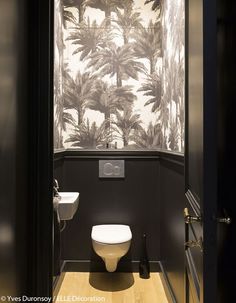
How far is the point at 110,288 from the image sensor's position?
8.25 feet

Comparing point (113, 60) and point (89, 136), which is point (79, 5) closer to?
point (113, 60)

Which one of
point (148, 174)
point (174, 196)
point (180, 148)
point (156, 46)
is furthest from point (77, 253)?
point (156, 46)

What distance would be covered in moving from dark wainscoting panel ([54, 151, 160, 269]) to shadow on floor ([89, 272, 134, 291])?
174 mm

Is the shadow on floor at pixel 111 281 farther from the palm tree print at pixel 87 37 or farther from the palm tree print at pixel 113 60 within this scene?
the palm tree print at pixel 87 37

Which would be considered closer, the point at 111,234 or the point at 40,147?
the point at 40,147

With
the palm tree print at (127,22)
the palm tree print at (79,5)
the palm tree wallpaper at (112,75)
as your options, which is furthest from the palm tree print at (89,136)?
the palm tree print at (79,5)

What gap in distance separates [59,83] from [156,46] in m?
1.09

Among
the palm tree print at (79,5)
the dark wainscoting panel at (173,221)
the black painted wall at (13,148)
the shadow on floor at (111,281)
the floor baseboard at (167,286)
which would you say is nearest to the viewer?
the black painted wall at (13,148)

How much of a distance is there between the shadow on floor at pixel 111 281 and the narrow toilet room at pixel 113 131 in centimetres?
2

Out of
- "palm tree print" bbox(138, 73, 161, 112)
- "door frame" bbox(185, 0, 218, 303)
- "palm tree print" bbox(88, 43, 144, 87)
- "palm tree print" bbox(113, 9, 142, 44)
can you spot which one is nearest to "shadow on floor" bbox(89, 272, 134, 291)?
"palm tree print" bbox(138, 73, 161, 112)

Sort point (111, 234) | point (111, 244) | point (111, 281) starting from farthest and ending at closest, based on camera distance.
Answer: point (111, 281), point (111, 234), point (111, 244)

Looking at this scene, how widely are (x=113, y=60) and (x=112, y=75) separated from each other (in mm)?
155

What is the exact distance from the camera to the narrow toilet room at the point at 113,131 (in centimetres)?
284

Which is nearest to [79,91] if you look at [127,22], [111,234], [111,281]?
[127,22]
